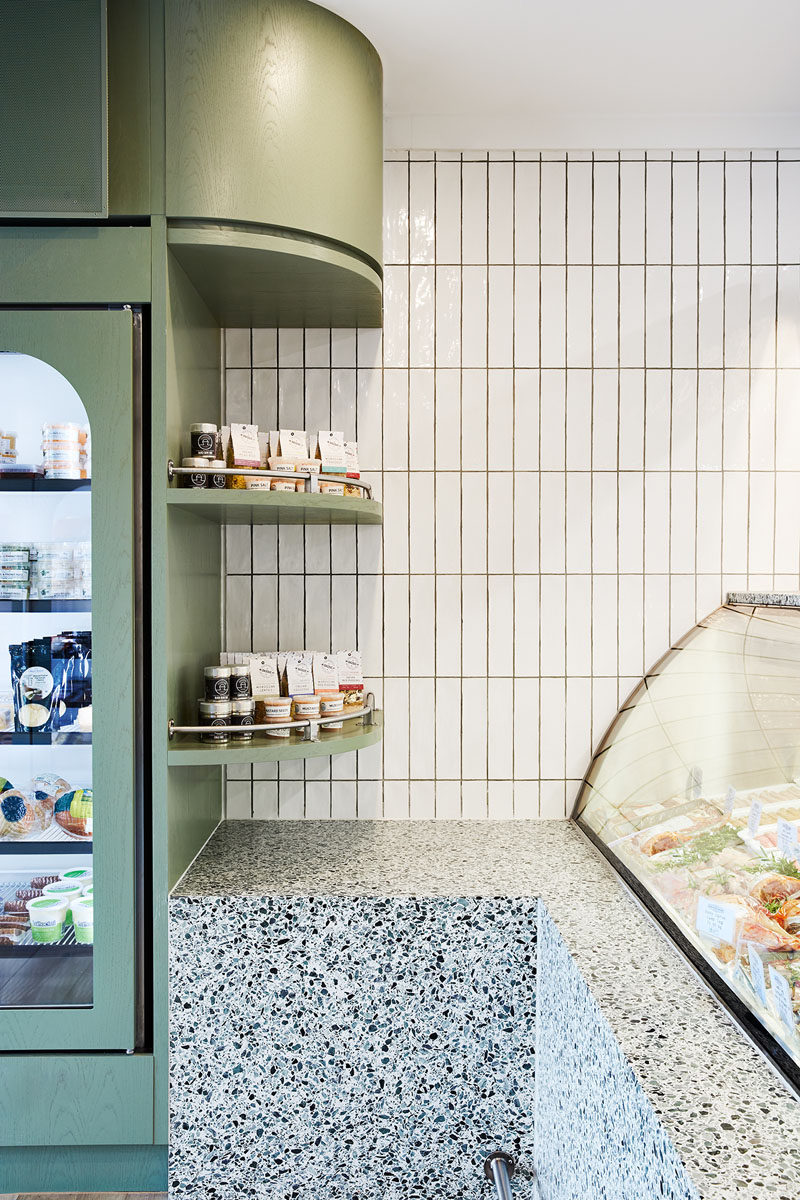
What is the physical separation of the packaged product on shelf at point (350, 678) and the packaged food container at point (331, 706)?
6 cm

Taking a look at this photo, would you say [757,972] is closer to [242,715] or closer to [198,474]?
[242,715]

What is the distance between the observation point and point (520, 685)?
2.62m

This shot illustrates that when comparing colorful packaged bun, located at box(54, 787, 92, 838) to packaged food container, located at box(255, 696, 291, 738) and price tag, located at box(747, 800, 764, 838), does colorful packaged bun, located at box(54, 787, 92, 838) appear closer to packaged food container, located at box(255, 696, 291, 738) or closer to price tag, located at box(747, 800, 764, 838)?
packaged food container, located at box(255, 696, 291, 738)

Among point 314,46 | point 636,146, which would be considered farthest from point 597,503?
point 314,46

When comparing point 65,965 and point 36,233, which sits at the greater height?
point 36,233

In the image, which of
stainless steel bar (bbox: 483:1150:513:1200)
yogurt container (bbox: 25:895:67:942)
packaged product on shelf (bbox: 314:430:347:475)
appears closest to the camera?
stainless steel bar (bbox: 483:1150:513:1200)

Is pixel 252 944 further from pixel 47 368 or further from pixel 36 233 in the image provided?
pixel 36 233

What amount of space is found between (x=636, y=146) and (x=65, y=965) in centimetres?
275

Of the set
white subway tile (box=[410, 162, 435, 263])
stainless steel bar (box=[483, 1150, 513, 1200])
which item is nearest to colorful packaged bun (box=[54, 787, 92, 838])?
stainless steel bar (box=[483, 1150, 513, 1200])

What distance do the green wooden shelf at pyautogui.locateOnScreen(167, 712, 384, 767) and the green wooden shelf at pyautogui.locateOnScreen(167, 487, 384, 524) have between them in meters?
0.57

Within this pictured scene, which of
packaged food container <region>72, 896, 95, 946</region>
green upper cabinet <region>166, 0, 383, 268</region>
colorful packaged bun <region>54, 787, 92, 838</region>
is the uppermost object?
green upper cabinet <region>166, 0, 383, 268</region>

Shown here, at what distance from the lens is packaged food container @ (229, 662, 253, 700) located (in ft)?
6.99

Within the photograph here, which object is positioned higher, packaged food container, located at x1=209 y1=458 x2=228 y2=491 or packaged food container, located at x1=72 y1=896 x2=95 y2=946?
packaged food container, located at x1=209 y1=458 x2=228 y2=491

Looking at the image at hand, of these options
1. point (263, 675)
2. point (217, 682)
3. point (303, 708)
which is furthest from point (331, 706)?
point (217, 682)
